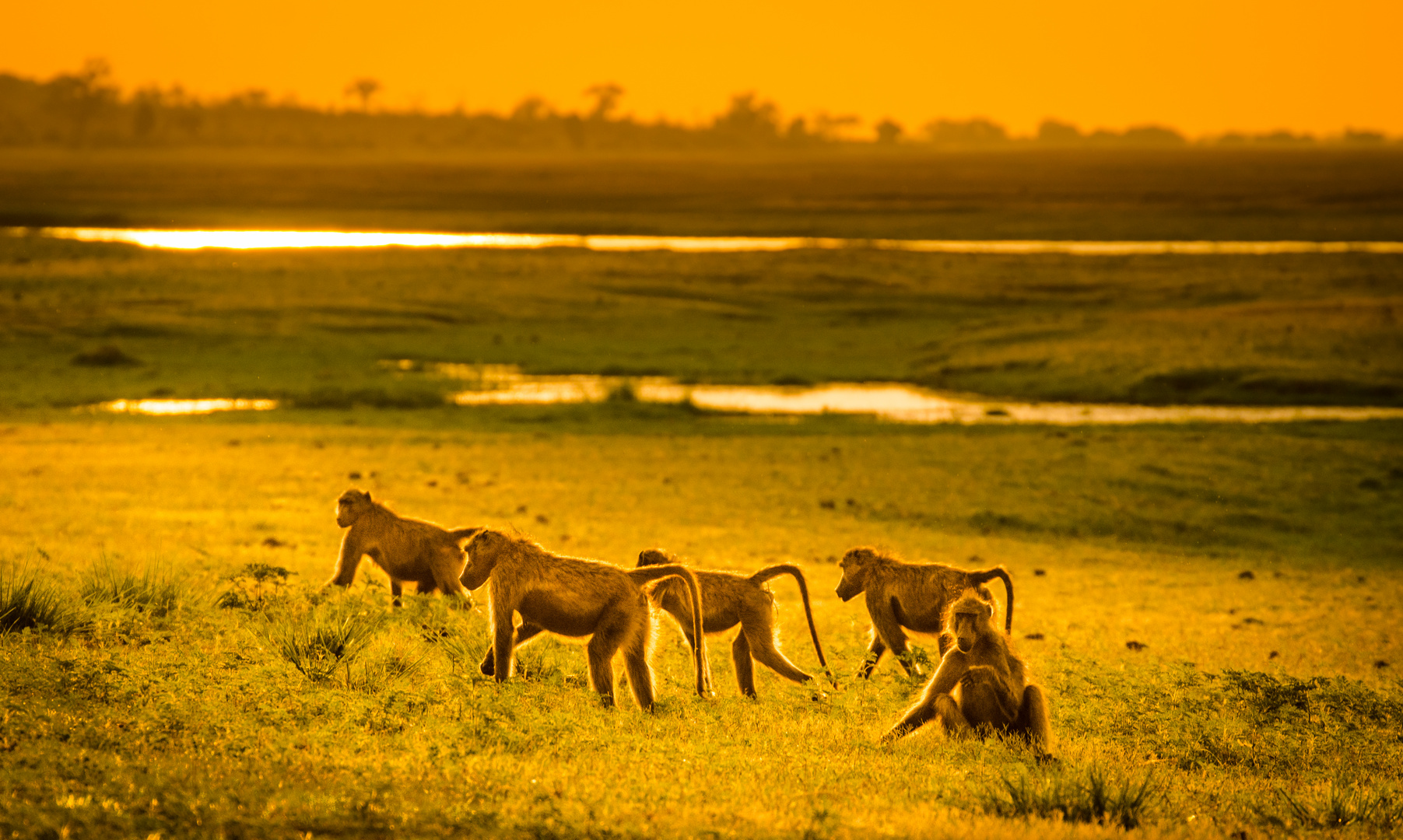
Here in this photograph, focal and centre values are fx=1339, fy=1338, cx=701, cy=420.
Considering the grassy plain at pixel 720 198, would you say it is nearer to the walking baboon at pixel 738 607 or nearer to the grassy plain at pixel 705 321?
the grassy plain at pixel 705 321

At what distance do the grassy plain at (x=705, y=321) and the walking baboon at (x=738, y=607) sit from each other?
25168 millimetres

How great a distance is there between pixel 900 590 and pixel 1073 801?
154 inches

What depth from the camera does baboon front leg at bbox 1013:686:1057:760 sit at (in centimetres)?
883

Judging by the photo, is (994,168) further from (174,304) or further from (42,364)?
(42,364)

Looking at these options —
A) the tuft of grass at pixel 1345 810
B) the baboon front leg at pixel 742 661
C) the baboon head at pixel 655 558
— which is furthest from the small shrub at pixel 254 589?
the tuft of grass at pixel 1345 810

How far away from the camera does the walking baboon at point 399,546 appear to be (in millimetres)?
13055

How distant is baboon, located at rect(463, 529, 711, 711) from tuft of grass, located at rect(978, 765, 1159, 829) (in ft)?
8.62

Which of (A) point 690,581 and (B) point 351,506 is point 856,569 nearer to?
(A) point 690,581

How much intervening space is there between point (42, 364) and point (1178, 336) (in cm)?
3663

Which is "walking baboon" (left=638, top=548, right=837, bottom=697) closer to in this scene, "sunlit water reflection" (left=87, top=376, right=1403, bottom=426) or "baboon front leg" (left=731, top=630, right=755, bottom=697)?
"baboon front leg" (left=731, top=630, right=755, bottom=697)

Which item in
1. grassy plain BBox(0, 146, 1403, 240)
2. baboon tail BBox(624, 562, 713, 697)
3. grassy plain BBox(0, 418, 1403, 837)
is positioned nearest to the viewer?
grassy plain BBox(0, 418, 1403, 837)

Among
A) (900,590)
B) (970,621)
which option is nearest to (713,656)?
(900,590)

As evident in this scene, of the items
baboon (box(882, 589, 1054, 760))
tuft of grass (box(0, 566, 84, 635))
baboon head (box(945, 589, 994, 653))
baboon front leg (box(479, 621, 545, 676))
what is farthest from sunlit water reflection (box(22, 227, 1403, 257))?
baboon head (box(945, 589, 994, 653))

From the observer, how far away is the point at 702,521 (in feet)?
68.5
